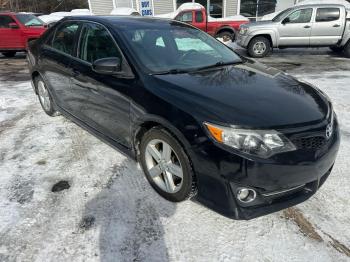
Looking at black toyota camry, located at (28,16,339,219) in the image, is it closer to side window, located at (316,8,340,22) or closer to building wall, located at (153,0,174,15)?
side window, located at (316,8,340,22)

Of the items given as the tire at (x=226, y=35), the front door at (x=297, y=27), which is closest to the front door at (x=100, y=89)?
the front door at (x=297, y=27)

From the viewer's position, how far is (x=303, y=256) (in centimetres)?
217

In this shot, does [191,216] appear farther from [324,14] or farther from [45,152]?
[324,14]

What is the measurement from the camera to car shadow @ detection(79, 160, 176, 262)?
88.4 inches

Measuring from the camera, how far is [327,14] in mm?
10062

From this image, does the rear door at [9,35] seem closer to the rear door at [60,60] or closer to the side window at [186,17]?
the side window at [186,17]

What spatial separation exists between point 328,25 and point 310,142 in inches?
374

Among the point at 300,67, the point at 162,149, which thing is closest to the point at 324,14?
the point at 300,67

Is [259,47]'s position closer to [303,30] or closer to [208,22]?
[303,30]

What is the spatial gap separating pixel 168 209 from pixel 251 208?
787 millimetres

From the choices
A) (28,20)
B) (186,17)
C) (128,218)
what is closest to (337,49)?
(186,17)

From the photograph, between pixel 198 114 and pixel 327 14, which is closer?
pixel 198 114

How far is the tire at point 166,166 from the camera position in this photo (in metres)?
2.41

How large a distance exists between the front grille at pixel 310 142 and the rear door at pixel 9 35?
11.6 meters
